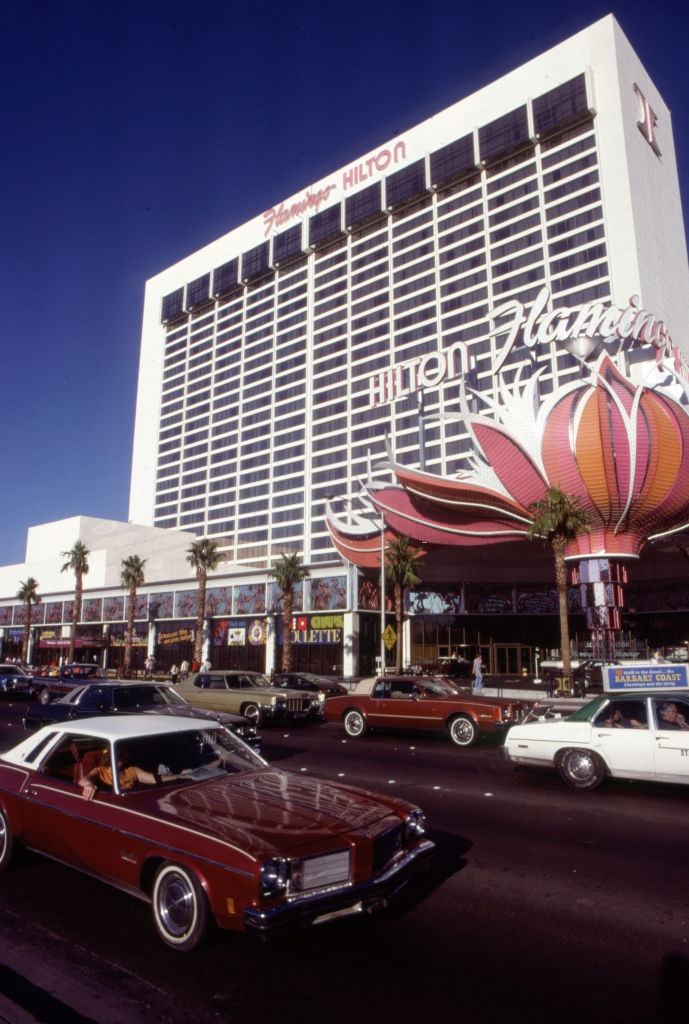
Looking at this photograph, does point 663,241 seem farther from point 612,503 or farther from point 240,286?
point 240,286

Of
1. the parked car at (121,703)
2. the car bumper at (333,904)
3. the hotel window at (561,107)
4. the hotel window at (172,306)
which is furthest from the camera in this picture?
the hotel window at (172,306)

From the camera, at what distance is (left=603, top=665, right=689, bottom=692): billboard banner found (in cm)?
1121

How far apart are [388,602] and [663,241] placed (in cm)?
6695

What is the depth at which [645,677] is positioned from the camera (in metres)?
11.5

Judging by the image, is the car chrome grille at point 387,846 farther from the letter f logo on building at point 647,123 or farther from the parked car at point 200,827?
the letter f logo on building at point 647,123

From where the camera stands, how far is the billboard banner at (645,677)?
11.2 meters

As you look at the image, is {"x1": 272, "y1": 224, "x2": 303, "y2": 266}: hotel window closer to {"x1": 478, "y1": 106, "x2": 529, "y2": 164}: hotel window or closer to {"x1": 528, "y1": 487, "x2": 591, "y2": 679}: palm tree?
{"x1": 478, "y1": 106, "x2": 529, "y2": 164}: hotel window

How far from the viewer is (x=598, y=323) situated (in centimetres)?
4450

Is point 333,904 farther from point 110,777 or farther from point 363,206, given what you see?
point 363,206

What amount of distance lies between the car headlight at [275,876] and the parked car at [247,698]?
14.2 meters

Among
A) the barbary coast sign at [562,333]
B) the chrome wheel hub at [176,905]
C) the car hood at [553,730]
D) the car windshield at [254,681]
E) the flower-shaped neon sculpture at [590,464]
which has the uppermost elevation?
the barbary coast sign at [562,333]

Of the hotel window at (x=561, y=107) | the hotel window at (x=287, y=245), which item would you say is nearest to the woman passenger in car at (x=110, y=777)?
the hotel window at (x=561, y=107)

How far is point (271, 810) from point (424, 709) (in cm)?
1145

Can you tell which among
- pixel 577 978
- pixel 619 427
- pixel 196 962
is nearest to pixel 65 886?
pixel 196 962
